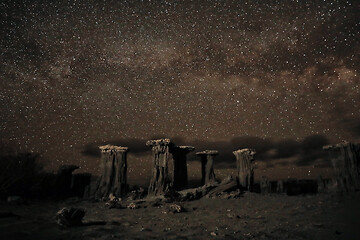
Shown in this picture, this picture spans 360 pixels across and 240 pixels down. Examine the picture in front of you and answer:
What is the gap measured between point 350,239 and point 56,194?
56.2 feet

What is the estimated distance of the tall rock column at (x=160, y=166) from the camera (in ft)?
52.6

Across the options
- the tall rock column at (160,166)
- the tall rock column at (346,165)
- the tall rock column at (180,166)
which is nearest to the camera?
the tall rock column at (346,165)

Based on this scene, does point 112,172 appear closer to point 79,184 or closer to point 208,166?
point 79,184

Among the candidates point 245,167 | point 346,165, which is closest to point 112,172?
point 245,167

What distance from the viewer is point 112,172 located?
55.1 feet

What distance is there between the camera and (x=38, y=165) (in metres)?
19.1

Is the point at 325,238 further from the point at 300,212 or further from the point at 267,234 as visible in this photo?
the point at 300,212

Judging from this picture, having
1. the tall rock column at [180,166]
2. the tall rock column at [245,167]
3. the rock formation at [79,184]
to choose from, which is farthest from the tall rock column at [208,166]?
the rock formation at [79,184]

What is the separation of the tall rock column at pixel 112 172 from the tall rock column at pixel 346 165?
1288 centimetres

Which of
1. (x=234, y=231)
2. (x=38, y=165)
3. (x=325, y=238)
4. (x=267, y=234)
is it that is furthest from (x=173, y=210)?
(x=38, y=165)

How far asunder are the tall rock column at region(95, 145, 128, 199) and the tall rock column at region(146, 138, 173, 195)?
6.40 ft

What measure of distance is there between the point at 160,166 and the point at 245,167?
20.0ft

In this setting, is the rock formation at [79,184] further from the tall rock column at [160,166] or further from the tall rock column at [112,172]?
the tall rock column at [160,166]

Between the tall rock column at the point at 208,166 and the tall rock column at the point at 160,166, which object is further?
the tall rock column at the point at 208,166
